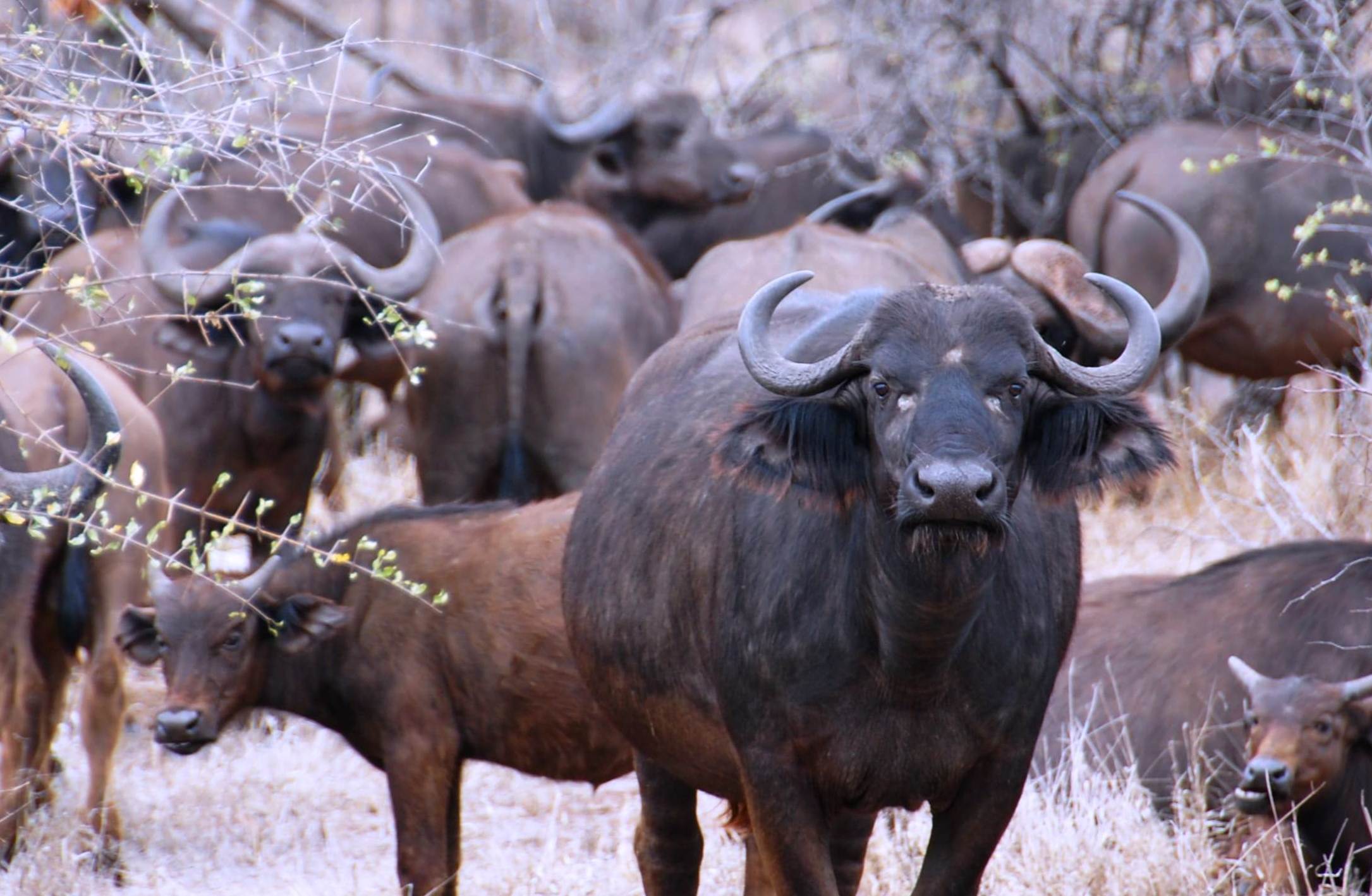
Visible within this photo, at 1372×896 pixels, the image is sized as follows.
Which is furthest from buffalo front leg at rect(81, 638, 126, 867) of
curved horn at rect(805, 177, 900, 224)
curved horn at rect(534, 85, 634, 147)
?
curved horn at rect(534, 85, 634, 147)

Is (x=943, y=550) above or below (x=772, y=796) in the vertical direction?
above

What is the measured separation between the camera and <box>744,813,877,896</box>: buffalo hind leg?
4.51 meters

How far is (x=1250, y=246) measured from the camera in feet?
29.2

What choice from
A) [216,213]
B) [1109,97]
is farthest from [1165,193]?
[216,213]

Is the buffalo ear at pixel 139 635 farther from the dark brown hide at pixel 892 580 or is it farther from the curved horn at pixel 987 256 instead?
the curved horn at pixel 987 256

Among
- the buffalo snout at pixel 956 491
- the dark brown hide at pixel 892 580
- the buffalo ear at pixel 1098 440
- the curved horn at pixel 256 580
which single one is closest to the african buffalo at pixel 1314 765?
the dark brown hide at pixel 892 580

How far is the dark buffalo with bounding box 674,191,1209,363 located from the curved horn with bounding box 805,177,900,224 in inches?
21.0

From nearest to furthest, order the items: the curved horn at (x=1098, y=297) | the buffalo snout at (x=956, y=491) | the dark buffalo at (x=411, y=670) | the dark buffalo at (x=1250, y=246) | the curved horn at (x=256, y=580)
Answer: the buffalo snout at (x=956, y=491) → the dark buffalo at (x=411, y=670) → the curved horn at (x=256, y=580) → the curved horn at (x=1098, y=297) → the dark buffalo at (x=1250, y=246)

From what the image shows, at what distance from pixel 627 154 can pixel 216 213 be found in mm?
3305

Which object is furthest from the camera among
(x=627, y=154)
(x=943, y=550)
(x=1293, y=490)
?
(x=627, y=154)

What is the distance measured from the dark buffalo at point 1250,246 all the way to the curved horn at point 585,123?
379 centimetres

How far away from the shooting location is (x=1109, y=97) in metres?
10.3

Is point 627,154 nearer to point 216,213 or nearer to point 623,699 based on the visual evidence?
point 216,213

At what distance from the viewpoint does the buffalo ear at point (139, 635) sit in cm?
559
